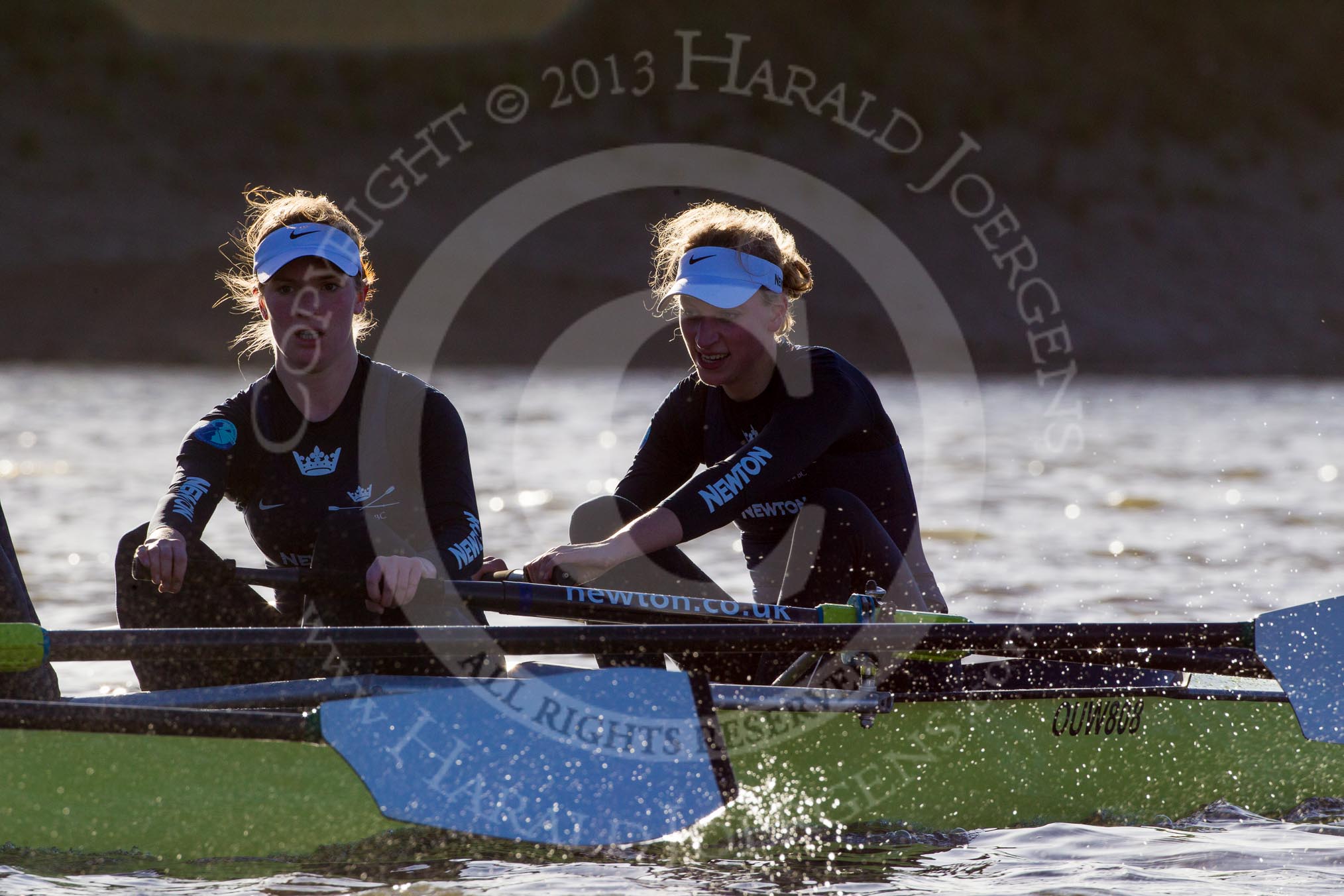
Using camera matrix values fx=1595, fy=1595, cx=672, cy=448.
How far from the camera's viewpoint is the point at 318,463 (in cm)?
415

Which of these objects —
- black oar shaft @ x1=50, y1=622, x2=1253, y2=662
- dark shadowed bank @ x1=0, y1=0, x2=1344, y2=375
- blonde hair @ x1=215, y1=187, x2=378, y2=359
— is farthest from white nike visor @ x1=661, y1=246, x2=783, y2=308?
dark shadowed bank @ x1=0, y1=0, x2=1344, y2=375

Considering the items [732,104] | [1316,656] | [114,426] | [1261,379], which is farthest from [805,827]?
[732,104]

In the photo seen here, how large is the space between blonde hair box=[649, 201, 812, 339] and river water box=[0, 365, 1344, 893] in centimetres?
164

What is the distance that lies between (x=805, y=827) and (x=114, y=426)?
1242 cm

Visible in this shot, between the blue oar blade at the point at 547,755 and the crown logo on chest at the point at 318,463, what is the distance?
2.51 feet

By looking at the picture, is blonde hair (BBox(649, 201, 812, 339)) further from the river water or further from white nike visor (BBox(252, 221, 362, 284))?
the river water

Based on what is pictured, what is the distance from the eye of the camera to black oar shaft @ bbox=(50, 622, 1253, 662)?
3.63 m

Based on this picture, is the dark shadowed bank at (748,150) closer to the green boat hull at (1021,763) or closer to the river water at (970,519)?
the river water at (970,519)

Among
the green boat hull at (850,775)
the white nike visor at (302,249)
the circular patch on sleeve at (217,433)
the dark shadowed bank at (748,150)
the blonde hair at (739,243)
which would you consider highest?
the dark shadowed bank at (748,150)

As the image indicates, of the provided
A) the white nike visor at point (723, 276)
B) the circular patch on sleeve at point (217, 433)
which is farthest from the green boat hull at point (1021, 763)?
the circular patch on sleeve at point (217, 433)

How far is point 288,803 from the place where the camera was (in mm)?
3646

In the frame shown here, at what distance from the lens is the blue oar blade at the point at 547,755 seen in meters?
3.58

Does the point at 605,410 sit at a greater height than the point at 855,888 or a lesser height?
greater

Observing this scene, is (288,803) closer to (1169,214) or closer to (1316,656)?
(1316,656)
